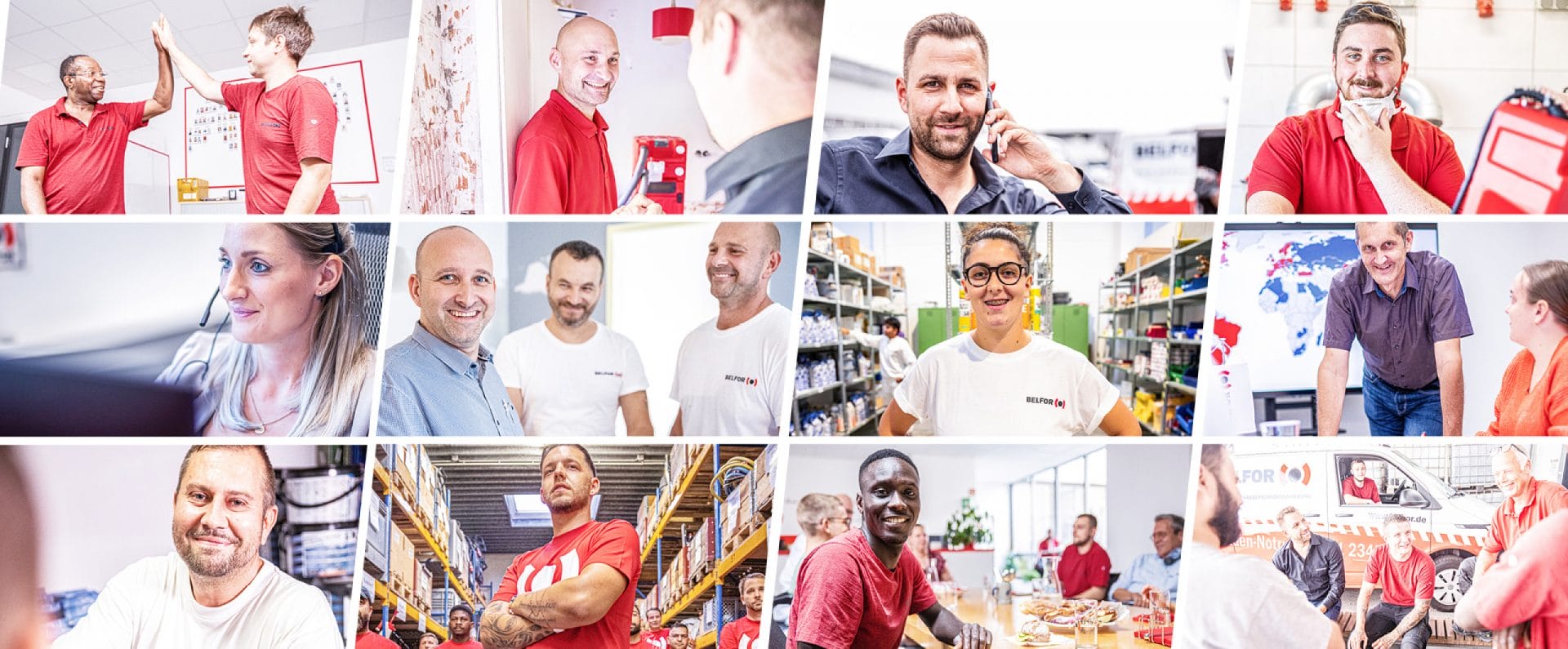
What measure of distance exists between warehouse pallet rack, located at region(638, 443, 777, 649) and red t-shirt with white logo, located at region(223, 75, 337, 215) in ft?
3.80

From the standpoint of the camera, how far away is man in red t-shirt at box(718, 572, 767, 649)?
299 centimetres

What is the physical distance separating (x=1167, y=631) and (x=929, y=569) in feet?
2.10

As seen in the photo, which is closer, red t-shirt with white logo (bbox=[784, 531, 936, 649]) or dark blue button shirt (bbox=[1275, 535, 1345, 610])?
red t-shirt with white logo (bbox=[784, 531, 936, 649])

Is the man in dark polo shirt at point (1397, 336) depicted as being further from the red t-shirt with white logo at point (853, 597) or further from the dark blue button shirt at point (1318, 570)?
the red t-shirt with white logo at point (853, 597)

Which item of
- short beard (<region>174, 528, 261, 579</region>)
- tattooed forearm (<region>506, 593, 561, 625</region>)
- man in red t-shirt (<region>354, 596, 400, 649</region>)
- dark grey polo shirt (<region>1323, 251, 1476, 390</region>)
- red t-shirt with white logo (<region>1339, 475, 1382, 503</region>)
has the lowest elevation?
man in red t-shirt (<region>354, 596, 400, 649</region>)

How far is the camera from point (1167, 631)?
2.98m

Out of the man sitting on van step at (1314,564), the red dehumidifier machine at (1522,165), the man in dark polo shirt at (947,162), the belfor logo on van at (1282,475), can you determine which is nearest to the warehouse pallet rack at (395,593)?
the man in dark polo shirt at (947,162)

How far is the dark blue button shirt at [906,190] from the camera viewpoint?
2.90 m

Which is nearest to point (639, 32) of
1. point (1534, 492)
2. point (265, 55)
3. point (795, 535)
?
point (265, 55)

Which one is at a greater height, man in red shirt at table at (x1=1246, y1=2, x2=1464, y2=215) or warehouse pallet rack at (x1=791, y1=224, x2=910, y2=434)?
man in red shirt at table at (x1=1246, y1=2, x2=1464, y2=215)

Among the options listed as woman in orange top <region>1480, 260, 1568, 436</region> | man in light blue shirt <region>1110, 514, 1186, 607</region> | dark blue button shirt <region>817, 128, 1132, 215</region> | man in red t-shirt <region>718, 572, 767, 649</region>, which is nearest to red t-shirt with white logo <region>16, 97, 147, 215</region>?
dark blue button shirt <region>817, 128, 1132, 215</region>

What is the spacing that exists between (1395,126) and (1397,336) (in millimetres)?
536

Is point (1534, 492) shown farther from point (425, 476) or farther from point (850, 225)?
point (425, 476)

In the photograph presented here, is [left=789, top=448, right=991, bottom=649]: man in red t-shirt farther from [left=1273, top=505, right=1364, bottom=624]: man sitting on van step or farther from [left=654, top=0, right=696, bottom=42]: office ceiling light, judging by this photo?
[left=654, top=0, right=696, bottom=42]: office ceiling light
